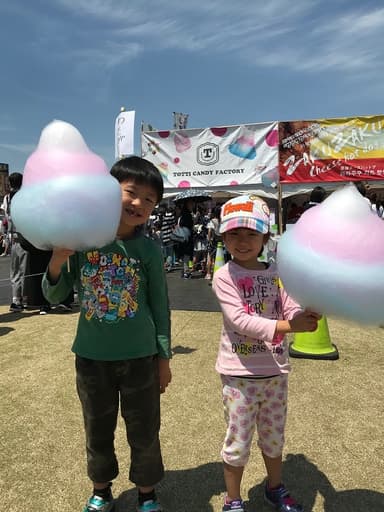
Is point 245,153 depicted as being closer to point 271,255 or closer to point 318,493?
point 271,255

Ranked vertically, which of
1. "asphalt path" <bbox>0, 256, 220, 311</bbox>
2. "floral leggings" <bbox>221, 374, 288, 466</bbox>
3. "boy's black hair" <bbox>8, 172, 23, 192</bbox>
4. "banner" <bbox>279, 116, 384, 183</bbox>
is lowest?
"asphalt path" <bbox>0, 256, 220, 311</bbox>

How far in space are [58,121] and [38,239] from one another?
48 centimetres

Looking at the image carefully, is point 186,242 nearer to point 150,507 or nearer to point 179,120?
point 150,507

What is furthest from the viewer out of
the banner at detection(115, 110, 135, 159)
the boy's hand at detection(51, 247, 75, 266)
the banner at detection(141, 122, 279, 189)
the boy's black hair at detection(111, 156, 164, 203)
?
the banner at detection(141, 122, 279, 189)

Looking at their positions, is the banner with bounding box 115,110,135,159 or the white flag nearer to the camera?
the banner with bounding box 115,110,135,159

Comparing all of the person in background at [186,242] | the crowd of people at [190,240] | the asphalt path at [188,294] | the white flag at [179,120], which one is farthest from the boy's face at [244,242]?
the white flag at [179,120]

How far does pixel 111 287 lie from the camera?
1847mm

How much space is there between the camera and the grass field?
2.09m

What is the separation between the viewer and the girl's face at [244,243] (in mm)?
1877

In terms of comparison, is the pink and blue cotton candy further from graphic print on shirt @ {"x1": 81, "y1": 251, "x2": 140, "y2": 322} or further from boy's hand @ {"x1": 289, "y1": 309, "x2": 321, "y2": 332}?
boy's hand @ {"x1": 289, "y1": 309, "x2": 321, "y2": 332}

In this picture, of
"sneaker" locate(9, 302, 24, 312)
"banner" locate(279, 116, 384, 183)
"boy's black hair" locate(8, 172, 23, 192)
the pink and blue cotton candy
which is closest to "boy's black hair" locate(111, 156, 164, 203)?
the pink and blue cotton candy

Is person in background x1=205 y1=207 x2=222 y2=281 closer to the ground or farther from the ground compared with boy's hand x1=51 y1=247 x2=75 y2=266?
closer to the ground

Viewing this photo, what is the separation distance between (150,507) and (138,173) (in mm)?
1475

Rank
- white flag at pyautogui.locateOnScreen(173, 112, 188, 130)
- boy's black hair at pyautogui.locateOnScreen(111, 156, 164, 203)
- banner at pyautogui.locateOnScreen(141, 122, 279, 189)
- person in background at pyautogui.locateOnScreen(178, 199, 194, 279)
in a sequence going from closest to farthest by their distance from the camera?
boy's black hair at pyautogui.locateOnScreen(111, 156, 164, 203) → person in background at pyautogui.locateOnScreen(178, 199, 194, 279) → banner at pyautogui.locateOnScreen(141, 122, 279, 189) → white flag at pyautogui.locateOnScreen(173, 112, 188, 130)
